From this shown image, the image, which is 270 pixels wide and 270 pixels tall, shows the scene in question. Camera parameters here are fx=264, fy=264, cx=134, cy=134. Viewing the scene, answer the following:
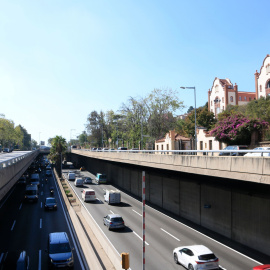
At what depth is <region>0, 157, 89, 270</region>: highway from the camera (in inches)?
690

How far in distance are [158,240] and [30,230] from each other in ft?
Result: 41.1

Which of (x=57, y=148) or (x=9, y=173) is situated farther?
(x=57, y=148)

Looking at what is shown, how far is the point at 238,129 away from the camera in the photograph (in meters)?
30.8

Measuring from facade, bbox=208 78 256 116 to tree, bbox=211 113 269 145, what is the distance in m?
45.7

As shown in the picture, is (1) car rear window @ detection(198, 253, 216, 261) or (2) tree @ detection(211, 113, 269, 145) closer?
(1) car rear window @ detection(198, 253, 216, 261)

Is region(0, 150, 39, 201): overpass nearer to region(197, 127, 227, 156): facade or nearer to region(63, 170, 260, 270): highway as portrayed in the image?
region(63, 170, 260, 270): highway

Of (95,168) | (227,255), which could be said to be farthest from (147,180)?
(95,168)

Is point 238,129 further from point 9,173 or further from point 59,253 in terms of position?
point 9,173

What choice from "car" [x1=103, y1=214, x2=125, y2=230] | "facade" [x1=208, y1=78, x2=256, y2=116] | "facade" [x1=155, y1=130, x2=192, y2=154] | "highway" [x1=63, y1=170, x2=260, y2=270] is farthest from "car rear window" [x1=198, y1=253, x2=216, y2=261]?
"facade" [x1=208, y1=78, x2=256, y2=116]

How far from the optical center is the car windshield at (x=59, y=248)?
664 inches

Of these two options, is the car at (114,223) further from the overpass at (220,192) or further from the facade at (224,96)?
the facade at (224,96)

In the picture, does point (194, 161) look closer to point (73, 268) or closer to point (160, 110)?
point (73, 268)

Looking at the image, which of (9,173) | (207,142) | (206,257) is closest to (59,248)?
(9,173)

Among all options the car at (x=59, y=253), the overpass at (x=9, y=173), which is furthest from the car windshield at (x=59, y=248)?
the overpass at (x=9, y=173)
